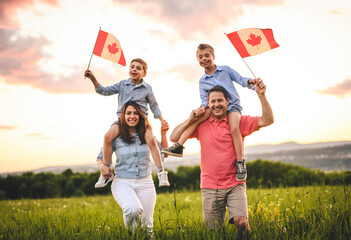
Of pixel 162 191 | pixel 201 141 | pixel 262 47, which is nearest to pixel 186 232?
pixel 201 141

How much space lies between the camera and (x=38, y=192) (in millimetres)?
16922

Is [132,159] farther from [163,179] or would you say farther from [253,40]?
[253,40]

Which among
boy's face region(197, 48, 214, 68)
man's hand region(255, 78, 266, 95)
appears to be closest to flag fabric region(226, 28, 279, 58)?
boy's face region(197, 48, 214, 68)

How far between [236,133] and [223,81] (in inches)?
41.4

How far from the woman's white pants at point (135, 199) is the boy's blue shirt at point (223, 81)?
1647 millimetres

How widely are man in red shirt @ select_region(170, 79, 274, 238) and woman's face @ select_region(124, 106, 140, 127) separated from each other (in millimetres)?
732

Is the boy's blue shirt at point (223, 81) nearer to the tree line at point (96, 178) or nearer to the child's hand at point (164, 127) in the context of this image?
the child's hand at point (164, 127)

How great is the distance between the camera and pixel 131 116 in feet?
15.7

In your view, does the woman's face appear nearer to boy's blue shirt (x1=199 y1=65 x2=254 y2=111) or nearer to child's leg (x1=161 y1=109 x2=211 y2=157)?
child's leg (x1=161 y1=109 x2=211 y2=157)

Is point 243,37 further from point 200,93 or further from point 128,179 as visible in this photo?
point 128,179

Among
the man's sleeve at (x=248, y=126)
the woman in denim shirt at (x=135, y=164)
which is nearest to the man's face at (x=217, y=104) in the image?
the man's sleeve at (x=248, y=126)

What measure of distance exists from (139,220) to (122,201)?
0.37 m

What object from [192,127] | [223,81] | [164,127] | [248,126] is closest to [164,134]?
[164,127]

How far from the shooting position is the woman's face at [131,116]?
15.7 ft
